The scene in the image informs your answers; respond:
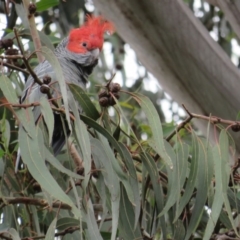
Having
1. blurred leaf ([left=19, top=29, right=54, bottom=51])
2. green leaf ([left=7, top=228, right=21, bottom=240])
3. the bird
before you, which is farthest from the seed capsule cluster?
the bird

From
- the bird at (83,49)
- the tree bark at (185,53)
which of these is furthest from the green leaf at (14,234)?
the bird at (83,49)

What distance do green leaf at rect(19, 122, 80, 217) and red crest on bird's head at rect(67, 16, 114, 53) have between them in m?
1.19

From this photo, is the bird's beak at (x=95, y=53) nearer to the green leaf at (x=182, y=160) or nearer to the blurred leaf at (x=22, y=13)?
the blurred leaf at (x=22, y=13)

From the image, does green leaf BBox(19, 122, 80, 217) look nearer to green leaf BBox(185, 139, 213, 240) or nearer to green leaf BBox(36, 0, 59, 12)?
green leaf BBox(185, 139, 213, 240)

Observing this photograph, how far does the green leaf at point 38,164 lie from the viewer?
130 centimetres

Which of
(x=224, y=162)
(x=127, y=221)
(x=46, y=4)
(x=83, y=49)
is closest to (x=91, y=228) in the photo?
(x=127, y=221)

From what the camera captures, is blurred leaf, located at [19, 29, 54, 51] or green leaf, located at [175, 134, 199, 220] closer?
green leaf, located at [175, 134, 199, 220]

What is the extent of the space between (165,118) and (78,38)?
0.86 metres

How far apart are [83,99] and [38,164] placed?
227 millimetres

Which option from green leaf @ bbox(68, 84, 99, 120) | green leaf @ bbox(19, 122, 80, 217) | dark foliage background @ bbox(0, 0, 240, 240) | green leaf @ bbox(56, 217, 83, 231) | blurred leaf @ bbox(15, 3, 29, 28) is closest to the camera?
green leaf @ bbox(19, 122, 80, 217)

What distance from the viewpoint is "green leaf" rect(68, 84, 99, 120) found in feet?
4.99

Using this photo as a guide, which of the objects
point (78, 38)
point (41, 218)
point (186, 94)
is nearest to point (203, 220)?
point (186, 94)

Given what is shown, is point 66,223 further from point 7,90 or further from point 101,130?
point 7,90

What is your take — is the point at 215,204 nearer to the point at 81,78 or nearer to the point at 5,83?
the point at 5,83
